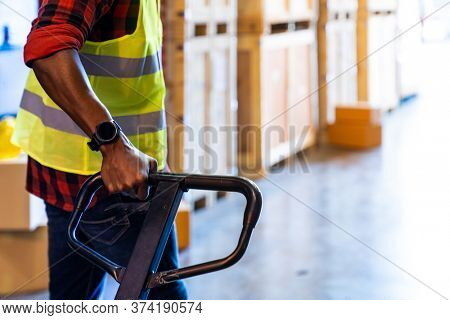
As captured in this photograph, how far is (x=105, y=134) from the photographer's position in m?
1.55

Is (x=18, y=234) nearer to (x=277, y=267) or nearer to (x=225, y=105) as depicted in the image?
(x=277, y=267)

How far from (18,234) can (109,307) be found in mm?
2475

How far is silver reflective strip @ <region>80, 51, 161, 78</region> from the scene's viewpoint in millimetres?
1969

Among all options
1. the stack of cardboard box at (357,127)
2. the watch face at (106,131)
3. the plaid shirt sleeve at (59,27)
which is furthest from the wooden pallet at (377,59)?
the watch face at (106,131)

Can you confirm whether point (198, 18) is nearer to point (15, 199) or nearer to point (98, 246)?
point (15, 199)

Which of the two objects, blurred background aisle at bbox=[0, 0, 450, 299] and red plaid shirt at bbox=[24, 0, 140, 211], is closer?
red plaid shirt at bbox=[24, 0, 140, 211]

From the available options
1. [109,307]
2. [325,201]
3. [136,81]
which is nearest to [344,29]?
[325,201]

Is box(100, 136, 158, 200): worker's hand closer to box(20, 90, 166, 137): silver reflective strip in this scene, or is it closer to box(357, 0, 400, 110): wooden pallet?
box(20, 90, 166, 137): silver reflective strip

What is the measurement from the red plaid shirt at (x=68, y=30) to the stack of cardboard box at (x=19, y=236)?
5.10 ft

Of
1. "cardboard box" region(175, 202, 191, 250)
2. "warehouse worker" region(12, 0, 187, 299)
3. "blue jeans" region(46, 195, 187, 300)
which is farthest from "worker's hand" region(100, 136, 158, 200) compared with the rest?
"cardboard box" region(175, 202, 191, 250)

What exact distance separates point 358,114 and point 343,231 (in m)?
3.19

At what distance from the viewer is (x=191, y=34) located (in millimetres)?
5367

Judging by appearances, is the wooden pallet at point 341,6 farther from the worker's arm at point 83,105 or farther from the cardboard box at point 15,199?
the worker's arm at point 83,105

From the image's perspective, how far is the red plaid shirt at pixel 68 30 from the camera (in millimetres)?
1612
